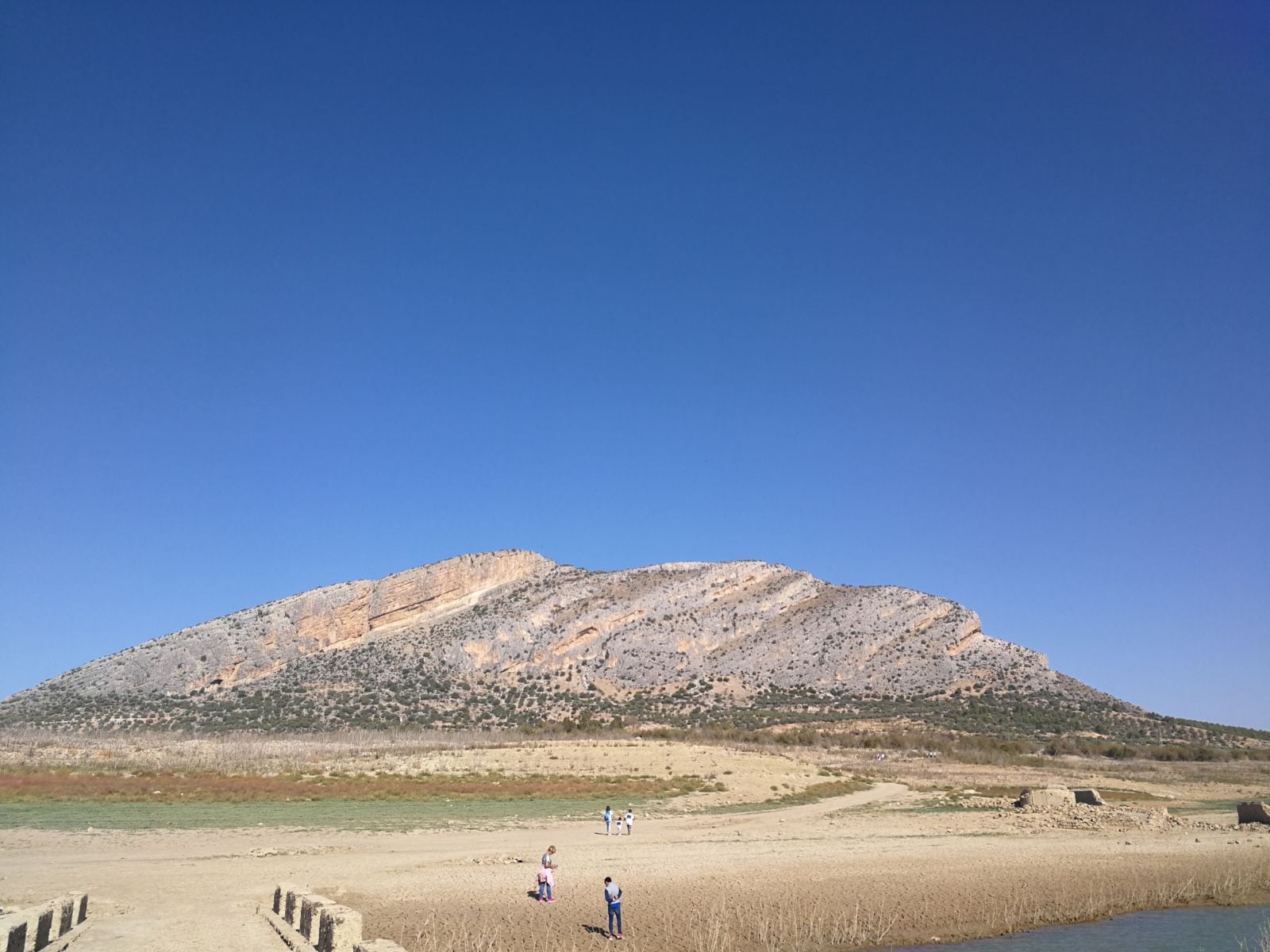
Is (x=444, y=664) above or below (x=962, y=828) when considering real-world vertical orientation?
above

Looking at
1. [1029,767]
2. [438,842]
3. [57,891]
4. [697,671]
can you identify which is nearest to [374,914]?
[57,891]

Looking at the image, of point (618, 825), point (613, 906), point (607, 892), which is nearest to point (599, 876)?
point (613, 906)

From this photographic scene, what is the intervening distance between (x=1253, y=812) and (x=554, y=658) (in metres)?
71.2

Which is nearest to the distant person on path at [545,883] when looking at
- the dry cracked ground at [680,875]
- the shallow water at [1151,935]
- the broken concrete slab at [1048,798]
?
the dry cracked ground at [680,875]

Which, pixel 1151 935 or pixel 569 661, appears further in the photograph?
pixel 569 661

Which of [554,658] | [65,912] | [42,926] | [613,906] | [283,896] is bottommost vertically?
[613,906]

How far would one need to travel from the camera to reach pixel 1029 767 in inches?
2274

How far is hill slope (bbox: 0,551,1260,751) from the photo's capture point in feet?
272

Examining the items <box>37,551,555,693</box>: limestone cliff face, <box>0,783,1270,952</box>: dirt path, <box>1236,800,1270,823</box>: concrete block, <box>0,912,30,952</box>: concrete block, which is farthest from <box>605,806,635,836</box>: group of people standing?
<box>37,551,555,693</box>: limestone cliff face

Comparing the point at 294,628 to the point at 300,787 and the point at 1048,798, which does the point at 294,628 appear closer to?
the point at 300,787

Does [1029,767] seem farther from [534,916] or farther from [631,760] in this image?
[534,916]

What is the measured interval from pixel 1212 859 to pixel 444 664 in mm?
77371

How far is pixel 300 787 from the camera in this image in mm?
42406

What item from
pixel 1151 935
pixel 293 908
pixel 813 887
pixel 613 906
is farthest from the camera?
pixel 813 887
